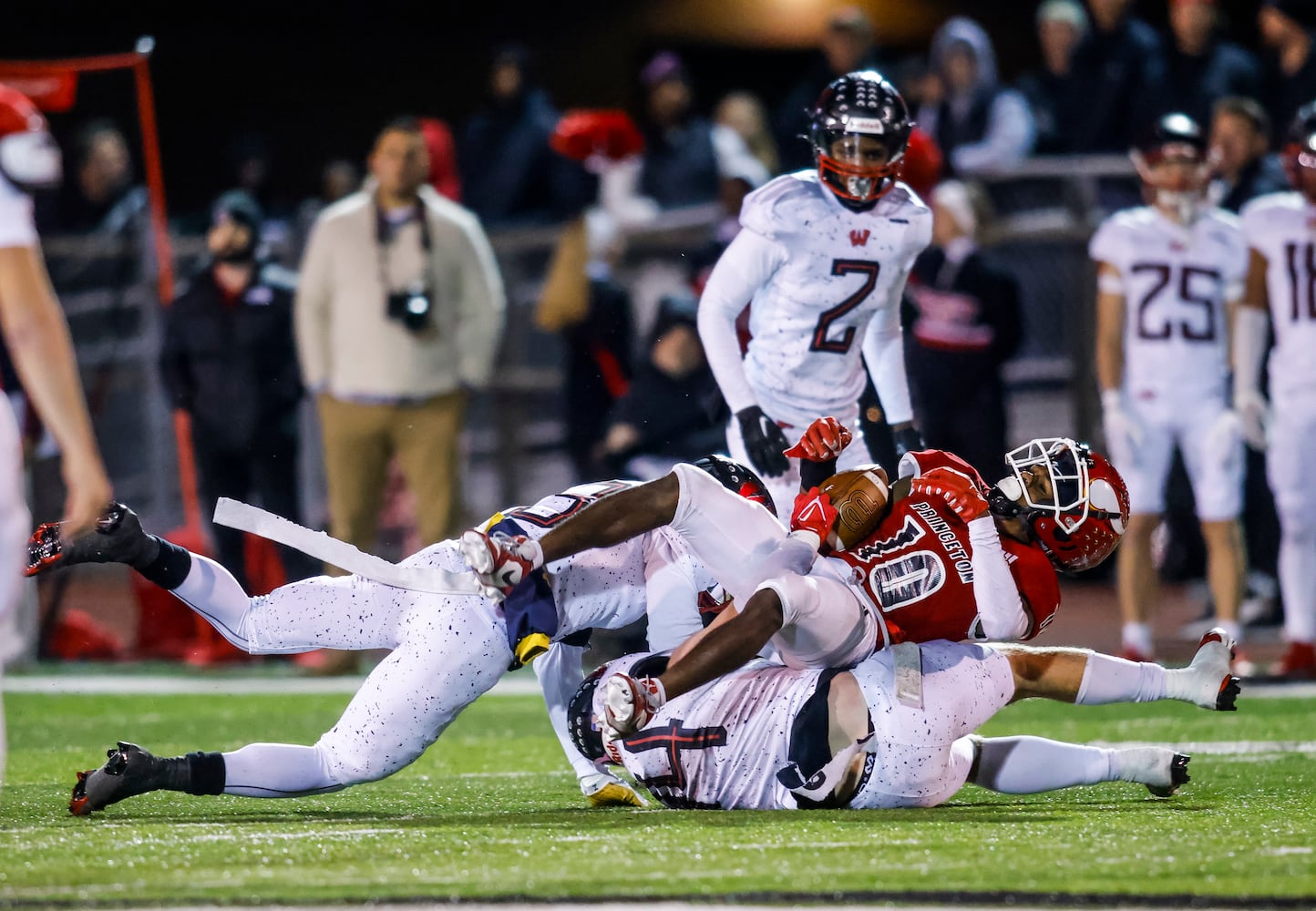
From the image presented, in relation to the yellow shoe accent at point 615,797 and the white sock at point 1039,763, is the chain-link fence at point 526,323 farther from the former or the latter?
the white sock at point 1039,763

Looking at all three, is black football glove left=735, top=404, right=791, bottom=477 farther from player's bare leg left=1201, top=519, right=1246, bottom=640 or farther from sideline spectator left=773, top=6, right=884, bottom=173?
sideline spectator left=773, top=6, right=884, bottom=173

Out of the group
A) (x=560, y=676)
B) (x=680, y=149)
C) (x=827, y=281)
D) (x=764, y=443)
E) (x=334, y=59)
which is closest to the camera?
(x=560, y=676)

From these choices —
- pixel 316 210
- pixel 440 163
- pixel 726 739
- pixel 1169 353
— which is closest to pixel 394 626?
pixel 726 739

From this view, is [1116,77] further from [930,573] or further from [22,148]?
[22,148]

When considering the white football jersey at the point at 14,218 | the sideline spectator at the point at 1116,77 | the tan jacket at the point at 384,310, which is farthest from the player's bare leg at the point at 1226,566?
the white football jersey at the point at 14,218

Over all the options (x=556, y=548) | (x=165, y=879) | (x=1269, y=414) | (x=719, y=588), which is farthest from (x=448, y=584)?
(x=1269, y=414)

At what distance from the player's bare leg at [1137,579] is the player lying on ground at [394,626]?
153 inches

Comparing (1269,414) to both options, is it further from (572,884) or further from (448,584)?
(572,884)

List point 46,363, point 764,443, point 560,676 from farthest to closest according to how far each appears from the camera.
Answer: point 764,443, point 560,676, point 46,363

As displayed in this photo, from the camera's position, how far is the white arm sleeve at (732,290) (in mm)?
6578

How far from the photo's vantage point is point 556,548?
4816 millimetres

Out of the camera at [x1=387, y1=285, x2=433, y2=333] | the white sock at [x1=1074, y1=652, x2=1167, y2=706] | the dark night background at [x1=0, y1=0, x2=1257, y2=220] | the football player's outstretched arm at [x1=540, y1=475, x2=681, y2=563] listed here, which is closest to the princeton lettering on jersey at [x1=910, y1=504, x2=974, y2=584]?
the white sock at [x1=1074, y1=652, x2=1167, y2=706]

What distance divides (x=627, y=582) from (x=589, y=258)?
18.3 feet

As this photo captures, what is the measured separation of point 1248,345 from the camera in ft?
28.9
